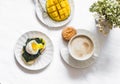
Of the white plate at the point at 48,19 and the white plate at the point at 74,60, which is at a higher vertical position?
the white plate at the point at 48,19

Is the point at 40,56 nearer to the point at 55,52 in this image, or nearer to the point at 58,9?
the point at 55,52

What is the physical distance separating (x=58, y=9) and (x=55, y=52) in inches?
5.5

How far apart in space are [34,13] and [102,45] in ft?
0.81

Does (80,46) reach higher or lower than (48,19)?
lower

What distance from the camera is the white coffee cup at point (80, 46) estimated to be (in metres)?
1.09

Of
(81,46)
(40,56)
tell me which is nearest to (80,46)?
(81,46)

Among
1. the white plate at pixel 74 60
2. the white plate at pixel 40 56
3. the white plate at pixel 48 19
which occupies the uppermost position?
the white plate at pixel 48 19

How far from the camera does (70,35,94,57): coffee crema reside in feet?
3.59

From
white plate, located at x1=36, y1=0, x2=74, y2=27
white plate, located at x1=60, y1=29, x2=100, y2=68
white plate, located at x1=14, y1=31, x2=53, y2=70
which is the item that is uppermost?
white plate, located at x1=36, y1=0, x2=74, y2=27

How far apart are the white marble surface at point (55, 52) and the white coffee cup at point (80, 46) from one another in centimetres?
5

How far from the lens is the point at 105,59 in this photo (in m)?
1.13

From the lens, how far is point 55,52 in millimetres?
1124

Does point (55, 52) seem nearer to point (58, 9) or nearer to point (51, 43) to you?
point (51, 43)

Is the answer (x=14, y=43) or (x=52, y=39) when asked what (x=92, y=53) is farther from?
(x=14, y=43)
